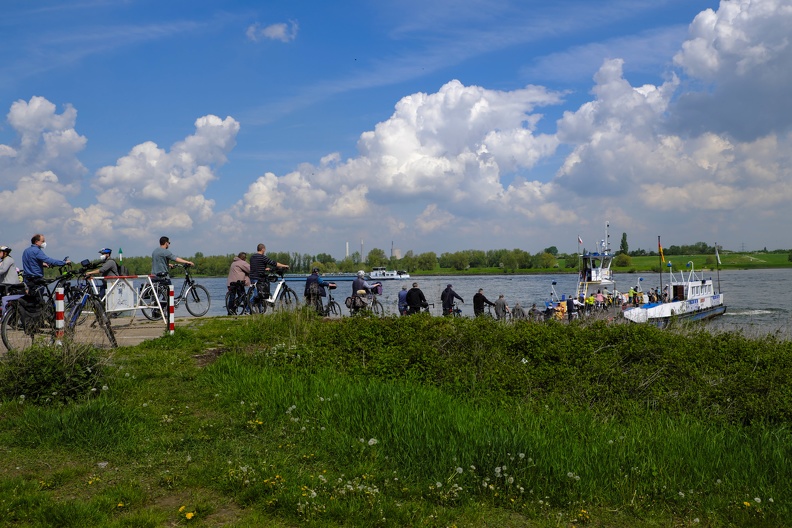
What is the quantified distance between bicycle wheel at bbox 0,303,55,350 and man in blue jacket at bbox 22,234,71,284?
159 centimetres

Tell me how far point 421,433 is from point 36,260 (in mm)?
9159

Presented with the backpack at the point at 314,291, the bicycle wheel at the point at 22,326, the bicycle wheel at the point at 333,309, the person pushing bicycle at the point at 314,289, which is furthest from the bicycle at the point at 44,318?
the bicycle wheel at the point at 333,309

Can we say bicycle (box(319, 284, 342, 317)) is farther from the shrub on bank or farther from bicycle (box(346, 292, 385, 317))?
the shrub on bank

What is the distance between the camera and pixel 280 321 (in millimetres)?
11664

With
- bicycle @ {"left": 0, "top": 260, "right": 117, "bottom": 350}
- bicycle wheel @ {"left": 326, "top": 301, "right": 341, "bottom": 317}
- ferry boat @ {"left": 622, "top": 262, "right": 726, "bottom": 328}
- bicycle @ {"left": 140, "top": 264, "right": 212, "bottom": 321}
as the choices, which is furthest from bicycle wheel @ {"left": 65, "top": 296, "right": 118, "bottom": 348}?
ferry boat @ {"left": 622, "top": 262, "right": 726, "bottom": 328}

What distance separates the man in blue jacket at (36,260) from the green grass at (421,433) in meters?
3.50

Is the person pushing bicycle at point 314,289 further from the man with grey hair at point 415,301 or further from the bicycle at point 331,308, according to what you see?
the man with grey hair at point 415,301

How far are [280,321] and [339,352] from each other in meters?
2.22

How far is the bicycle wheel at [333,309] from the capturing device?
19.6 meters

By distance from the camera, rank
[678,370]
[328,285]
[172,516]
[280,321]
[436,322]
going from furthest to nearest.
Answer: [328,285], [280,321], [436,322], [678,370], [172,516]

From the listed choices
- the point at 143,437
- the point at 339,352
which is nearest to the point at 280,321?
the point at 339,352

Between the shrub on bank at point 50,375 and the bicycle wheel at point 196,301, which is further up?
the bicycle wheel at point 196,301

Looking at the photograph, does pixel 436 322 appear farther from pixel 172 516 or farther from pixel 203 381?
pixel 172 516

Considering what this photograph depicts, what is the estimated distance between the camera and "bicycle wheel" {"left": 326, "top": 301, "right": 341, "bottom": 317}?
19630 mm
